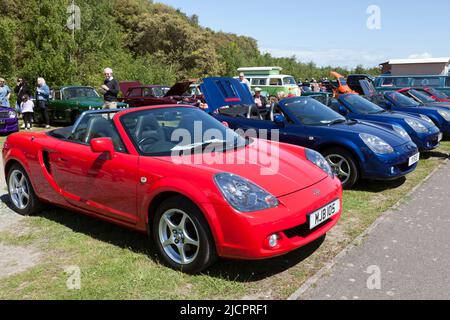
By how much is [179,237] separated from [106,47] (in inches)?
1053

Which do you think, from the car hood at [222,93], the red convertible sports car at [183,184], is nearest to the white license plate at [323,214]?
the red convertible sports car at [183,184]

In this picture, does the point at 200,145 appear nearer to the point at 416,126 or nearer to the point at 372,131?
the point at 372,131

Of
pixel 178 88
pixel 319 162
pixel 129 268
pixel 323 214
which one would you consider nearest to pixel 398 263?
pixel 323 214

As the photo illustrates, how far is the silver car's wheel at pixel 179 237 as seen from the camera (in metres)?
3.29

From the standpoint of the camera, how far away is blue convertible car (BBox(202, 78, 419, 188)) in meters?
5.71

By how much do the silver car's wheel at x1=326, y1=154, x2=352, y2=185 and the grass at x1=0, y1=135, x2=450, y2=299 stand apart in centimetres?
112

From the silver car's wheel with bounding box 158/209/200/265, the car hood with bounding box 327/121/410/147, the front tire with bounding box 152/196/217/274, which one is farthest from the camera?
the car hood with bounding box 327/121/410/147

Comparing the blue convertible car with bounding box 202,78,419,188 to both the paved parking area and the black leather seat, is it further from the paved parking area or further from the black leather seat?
the black leather seat

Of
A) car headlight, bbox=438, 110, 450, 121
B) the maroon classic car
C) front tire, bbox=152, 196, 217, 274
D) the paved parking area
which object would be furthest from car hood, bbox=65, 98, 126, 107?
the paved parking area

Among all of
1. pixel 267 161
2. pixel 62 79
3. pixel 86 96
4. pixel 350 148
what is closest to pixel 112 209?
pixel 267 161

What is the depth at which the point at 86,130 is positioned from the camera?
4324mm

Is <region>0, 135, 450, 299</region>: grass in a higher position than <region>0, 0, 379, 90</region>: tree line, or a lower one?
lower

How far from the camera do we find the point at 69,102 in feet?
42.7
